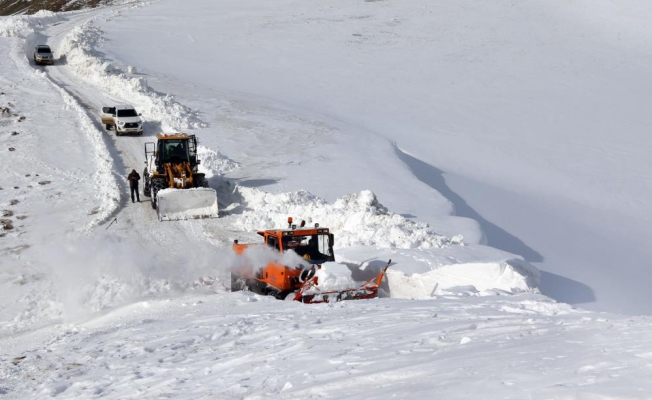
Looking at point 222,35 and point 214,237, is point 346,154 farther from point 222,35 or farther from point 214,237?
point 222,35

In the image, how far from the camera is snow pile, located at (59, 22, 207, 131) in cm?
3128

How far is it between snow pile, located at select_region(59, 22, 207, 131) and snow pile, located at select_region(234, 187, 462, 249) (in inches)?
420

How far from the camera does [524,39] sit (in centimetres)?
5453

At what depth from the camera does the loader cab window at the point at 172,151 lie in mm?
21016

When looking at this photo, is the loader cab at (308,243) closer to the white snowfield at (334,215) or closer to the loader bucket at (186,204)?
the white snowfield at (334,215)

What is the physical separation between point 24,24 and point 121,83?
24.3 m

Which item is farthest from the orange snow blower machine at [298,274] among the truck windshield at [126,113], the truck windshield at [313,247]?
the truck windshield at [126,113]

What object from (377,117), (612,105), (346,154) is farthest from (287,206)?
(612,105)

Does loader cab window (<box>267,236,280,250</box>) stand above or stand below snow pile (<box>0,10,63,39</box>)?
below

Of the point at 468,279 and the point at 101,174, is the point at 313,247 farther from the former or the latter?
the point at 101,174

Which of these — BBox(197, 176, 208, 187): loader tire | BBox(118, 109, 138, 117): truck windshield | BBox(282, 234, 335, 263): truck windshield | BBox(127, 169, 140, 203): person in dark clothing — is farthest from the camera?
BBox(118, 109, 138, 117): truck windshield

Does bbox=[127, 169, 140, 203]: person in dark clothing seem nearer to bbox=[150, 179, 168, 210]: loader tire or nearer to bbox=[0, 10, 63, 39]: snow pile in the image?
bbox=[150, 179, 168, 210]: loader tire

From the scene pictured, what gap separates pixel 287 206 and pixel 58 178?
8.40 metres

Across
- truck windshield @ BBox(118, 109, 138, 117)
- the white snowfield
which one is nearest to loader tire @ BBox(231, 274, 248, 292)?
the white snowfield
